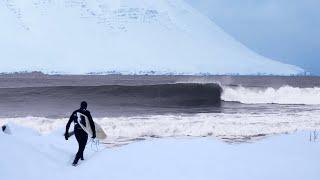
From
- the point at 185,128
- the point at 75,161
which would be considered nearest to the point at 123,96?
the point at 185,128

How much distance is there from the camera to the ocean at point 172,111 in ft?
80.9

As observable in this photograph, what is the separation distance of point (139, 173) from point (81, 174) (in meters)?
1.61

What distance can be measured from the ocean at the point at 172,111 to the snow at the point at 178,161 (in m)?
6.61

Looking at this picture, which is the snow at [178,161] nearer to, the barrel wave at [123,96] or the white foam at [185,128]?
the white foam at [185,128]

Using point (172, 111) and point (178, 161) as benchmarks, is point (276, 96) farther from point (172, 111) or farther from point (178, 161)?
point (178, 161)

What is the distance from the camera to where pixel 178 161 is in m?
12.4

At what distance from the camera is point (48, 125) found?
2655 cm

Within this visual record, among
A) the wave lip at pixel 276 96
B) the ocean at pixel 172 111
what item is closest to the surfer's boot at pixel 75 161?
the ocean at pixel 172 111

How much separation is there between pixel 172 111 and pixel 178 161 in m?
26.8

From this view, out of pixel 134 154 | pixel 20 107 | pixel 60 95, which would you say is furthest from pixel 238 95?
pixel 134 154

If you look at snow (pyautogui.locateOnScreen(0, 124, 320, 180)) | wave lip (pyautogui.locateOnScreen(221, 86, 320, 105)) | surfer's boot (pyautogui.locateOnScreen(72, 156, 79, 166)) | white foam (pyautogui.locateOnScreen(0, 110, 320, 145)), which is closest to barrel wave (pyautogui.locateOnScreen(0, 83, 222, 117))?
wave lip (pyautogui.locateOnScreen(221, 86, 320, 105))

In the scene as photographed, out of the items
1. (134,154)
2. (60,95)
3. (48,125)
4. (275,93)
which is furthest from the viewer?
(275,93)

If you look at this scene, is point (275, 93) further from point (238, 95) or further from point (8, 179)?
point (8, 179)

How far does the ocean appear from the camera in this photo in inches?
971
